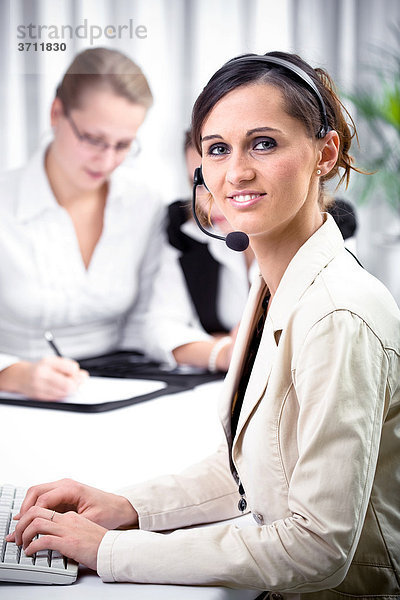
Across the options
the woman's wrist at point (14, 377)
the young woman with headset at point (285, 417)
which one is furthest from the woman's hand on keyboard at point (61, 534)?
the woman's wrist at point (14, 377)

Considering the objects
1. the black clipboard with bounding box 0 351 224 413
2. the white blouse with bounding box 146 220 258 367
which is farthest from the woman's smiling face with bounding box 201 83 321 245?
the white blouse with bounding box 146 220 258 367

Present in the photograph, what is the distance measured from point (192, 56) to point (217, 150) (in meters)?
2.00

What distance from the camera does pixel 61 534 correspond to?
816 millimetres

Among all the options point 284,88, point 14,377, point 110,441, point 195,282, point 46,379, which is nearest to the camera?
point 284,88

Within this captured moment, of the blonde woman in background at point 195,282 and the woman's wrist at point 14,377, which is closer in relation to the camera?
the woman's wrist at point 14,377

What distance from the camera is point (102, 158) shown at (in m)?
2.04

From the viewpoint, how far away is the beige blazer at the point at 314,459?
73 cm

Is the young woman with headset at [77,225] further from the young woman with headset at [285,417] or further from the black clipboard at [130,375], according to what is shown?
the young woman with headset at [285,417]

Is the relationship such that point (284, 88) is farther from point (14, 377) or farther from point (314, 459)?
point (14, 377)

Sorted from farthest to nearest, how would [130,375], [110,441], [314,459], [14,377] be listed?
[130,375] → [14,377] → [110,441] → [314,459]

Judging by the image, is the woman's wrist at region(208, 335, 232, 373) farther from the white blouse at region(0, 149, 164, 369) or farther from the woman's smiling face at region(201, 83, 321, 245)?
the woman's smiling face at region(201, 83, 321, 245)

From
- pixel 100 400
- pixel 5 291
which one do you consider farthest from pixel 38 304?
pixel 100 400

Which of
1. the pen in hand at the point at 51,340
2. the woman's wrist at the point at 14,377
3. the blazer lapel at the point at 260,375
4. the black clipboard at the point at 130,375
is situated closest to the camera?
the blazer lapel at the point at 260,375

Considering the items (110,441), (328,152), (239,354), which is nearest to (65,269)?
(110,441)
